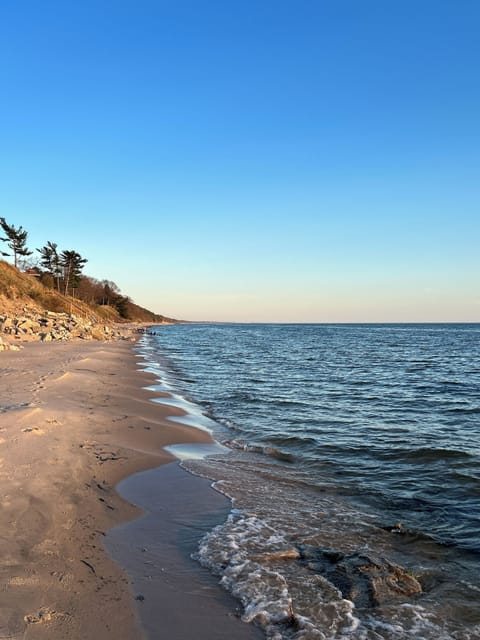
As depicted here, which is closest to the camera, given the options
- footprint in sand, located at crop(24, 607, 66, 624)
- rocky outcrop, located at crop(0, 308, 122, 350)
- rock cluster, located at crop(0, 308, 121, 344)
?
footprint in sand, located at crop(24, 607, 66, 624)

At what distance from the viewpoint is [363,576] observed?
16.1 ft

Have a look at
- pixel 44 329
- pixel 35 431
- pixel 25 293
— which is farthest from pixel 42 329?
pixel 35 431

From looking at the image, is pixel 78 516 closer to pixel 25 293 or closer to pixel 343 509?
pixel 343 509

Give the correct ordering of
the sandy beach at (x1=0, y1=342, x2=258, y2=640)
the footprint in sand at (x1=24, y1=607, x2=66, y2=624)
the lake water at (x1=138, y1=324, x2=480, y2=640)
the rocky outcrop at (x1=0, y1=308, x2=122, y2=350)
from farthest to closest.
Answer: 1. the rocky outcrop at (x1=0, y1=308, x2=122, y2=350)
2. the lake water at (x1=138, y1=324, x2=480, y2=640)
3. the sandy beach at (x1=0, y1=342, x2=258, y2=640)
4. the footprint in sand at (x1=24, y1=607, x2=66, y2=624)

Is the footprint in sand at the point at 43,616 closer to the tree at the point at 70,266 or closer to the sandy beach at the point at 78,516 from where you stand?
the sandy beach at the point at 78,516

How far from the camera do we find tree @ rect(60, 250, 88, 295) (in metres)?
79.1

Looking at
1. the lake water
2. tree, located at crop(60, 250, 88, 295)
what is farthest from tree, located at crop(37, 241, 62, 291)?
the lake water

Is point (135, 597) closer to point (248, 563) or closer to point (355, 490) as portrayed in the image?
point (248, 563)

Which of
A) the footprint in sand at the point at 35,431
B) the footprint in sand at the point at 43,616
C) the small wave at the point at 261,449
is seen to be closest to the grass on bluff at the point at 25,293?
the footprint in sand at the point at 35,431

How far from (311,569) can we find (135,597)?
208 cm

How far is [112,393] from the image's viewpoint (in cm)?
1575

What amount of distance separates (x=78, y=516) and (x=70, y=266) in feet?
267

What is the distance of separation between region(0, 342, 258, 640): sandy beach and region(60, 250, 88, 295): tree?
71.4 meters

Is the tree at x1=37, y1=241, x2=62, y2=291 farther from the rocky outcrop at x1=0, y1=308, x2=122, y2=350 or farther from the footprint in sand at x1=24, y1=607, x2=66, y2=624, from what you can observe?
the footprint in sand at x1=24, y1=607, x2=66, y2=624
